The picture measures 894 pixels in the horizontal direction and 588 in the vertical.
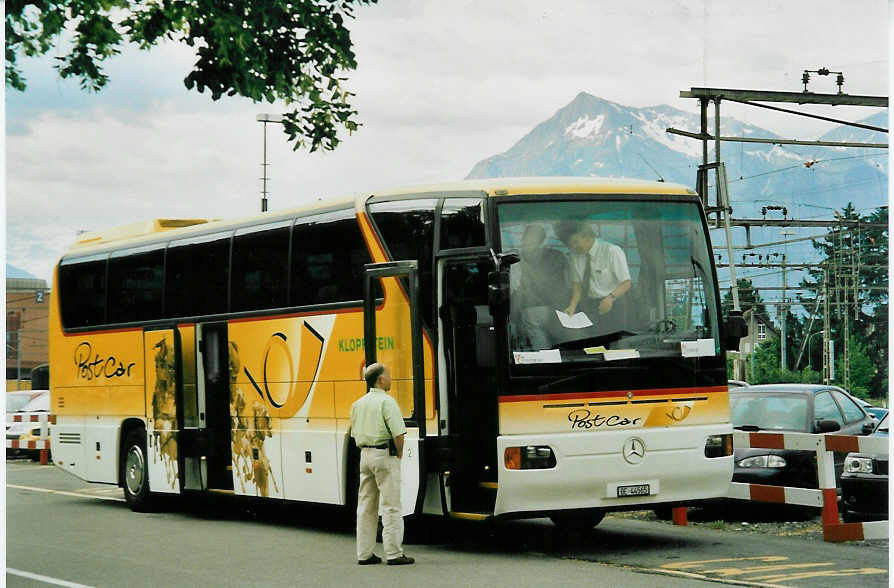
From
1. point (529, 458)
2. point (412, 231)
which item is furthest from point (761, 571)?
point (412, 231)

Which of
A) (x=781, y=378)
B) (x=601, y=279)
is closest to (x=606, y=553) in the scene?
(x=601, y=279)

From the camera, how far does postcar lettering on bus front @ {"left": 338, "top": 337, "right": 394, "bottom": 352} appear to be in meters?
14.8

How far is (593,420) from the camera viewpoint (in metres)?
Answer: 13.6

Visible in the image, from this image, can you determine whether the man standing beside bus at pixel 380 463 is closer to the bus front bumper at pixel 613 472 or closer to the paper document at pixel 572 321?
the bus front bumper at pixel 613 472

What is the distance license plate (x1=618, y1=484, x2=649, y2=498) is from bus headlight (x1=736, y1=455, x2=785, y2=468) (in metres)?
3.20

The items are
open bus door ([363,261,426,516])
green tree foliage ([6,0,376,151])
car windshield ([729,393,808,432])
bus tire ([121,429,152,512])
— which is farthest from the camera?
bus tire ([121,429,152,512])

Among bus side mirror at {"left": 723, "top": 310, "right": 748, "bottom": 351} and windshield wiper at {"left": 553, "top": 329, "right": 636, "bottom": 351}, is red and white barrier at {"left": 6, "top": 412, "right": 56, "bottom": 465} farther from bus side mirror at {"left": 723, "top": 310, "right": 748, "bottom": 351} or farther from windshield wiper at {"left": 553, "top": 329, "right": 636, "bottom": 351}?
bus side mirror at {"left": 723, "top": 310, "right": 748, "bottom": 351}

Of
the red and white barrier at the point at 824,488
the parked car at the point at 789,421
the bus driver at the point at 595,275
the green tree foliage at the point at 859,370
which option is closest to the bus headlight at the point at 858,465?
the red and white barrier at the point at 824,488

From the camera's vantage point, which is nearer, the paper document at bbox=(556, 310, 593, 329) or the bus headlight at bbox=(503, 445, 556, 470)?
the bus headlight at bbox=(503, 445, 556, 470)

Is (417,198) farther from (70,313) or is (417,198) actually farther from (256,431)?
(70,313)

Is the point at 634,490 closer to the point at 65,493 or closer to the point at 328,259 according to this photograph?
the point at 328,259

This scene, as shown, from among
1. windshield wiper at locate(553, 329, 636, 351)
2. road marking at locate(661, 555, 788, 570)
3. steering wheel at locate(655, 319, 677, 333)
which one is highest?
steering wheel at locate(655, 319, 677, 333)

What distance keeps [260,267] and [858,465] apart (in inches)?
277

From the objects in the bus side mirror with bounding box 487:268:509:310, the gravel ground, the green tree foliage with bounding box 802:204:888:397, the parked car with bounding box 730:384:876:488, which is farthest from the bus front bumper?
the green tree foliage with bounding box 802:204:888:397
